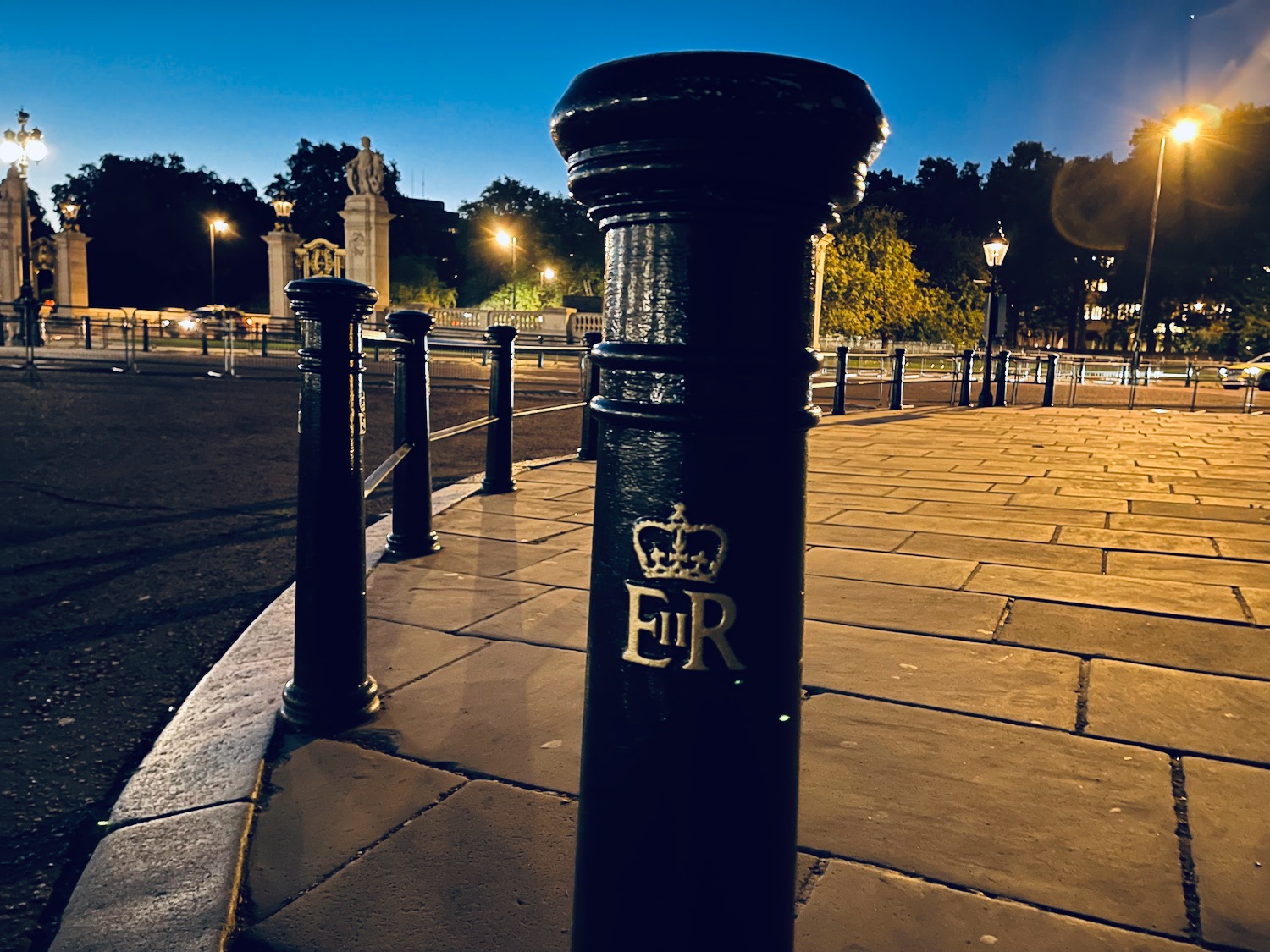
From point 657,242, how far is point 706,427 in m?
0.25

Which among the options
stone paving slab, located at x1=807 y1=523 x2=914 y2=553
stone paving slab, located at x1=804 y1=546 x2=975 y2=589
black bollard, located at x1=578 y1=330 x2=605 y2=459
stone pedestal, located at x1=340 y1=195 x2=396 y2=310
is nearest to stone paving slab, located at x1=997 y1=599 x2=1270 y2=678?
stone paving slab, located at x1=804 y1=546 x2=975 y2=589

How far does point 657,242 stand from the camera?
1.29 metres

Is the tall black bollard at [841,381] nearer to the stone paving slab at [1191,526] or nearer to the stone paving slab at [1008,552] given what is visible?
the stone paving slab at [1191,526]

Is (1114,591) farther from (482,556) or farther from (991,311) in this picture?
(991,311)

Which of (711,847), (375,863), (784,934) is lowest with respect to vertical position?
(375,863)

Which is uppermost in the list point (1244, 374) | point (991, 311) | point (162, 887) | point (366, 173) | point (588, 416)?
point (366, 173)

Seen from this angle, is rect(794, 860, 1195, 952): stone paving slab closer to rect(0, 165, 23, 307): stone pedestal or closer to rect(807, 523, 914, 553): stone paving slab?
rect(807, 523, 914, 553): stone paving slab

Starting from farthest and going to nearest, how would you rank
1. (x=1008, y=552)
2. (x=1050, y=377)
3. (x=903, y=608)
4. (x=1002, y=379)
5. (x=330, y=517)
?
1. (x=1002, y=379)
2. (x=1050, y=377)
3. (x=1008, y=552)
4. (x=903, y=608)
5. (x=330, y=517)

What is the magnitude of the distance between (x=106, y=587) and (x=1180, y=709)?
4151mm

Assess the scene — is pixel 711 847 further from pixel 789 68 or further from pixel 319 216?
pixel 319 216

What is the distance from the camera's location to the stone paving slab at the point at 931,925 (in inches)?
73.2

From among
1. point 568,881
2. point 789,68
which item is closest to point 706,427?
point 789,68

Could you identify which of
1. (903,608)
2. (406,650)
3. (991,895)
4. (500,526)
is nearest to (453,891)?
(991,895)

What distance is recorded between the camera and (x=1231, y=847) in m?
2.21
